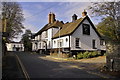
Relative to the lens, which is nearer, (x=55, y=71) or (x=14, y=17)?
(x=55, y=71)

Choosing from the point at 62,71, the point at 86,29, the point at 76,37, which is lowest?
the point at 62,71

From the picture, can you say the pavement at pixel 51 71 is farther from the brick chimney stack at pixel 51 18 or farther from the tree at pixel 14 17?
the brick chimney stack at pixel 51 18

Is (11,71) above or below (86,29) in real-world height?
below

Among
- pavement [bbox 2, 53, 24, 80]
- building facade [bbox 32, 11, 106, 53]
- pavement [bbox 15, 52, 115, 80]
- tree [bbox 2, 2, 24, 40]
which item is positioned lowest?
pavement [bbox 15, 52, 115, 80]

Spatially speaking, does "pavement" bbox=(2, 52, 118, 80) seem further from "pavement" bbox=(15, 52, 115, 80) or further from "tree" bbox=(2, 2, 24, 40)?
"tree" bbox=(2, 2, 24, 40)

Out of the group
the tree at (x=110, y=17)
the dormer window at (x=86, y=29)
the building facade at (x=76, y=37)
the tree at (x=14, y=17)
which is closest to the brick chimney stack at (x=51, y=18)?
the building facade at (x=76, y=37)

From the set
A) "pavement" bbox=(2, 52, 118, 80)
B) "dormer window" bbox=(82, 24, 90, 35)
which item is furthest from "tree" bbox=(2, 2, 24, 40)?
"pavement" bbox=(2, 52, 118, 80)

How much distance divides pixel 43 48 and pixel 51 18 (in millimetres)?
8906

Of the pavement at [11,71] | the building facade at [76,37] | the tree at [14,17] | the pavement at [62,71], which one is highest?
the tree at [14,17]

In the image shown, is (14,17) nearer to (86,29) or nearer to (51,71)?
(86,29)

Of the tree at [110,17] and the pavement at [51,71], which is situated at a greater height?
the tree at [110,17]

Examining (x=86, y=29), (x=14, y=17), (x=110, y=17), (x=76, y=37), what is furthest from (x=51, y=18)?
(x=110, y=17)

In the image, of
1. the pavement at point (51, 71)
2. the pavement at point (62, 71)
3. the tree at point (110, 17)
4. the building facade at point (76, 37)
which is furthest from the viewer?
the building facade at point (76, 37)

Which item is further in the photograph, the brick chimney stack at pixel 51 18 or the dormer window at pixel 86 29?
the brick chimney stack at pixel 51 18
